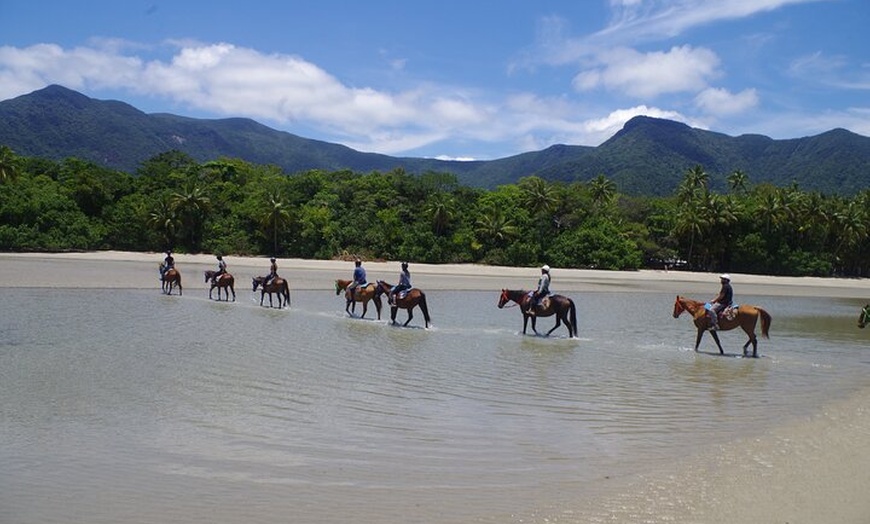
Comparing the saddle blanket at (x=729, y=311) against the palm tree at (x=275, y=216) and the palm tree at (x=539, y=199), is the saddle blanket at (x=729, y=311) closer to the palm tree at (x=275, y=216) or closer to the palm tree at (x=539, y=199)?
the palm tree at (x=275, y=216)

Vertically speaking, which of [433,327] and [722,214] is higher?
[722,214]

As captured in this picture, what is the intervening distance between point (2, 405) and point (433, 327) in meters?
11.8

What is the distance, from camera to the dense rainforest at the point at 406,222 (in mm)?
56375

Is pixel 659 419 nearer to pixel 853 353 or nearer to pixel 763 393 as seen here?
pixel 763 393

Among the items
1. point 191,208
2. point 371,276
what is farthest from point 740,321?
point 191,208

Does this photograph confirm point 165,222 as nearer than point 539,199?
Yes

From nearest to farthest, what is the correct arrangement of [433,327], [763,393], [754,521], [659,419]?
[754,521], [659,419], [763,393], [433,327]

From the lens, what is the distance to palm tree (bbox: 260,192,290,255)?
5634 centimetres

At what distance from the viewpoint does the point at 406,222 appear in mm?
59750

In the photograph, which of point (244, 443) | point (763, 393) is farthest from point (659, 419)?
point (244, 443)

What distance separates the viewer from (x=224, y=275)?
24828 millimetres

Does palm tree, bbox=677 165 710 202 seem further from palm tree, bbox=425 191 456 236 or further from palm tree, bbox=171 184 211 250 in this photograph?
palm tree, bbox=171 184 211 250

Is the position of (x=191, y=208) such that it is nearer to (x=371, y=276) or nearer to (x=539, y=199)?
(x=371, y=276)

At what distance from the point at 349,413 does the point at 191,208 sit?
54.4 m
